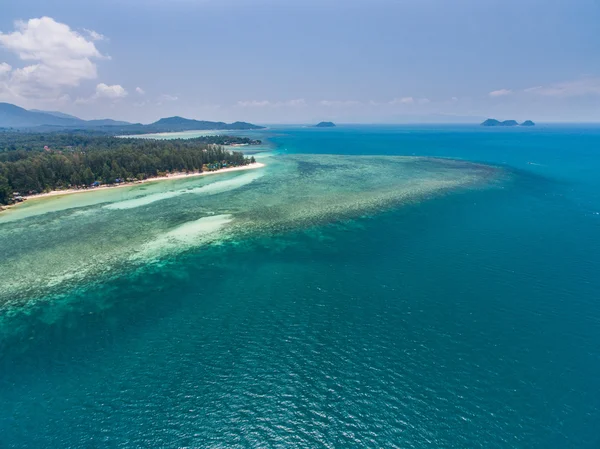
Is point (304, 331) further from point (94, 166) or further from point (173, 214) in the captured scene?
point (94, 166)

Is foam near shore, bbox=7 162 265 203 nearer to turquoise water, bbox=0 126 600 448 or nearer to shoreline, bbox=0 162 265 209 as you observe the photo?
shoreline, bbox=0 162 265 209

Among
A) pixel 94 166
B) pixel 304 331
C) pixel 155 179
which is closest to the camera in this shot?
pixel 304 331

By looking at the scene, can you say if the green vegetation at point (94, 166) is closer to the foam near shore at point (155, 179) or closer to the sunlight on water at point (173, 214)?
the foam near shore at point (155, 179)

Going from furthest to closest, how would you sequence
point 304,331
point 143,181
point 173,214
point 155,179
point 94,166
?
point 155,179, point 143,181, point 94,166, point 173,214, point 304,331

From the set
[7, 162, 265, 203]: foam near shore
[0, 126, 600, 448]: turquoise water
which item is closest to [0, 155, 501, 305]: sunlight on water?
[0, 126, 600, 448]: turquoise water

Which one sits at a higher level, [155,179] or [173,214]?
[155,179]

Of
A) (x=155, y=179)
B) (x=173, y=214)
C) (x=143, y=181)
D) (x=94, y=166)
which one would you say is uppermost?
(x=94, y=166)

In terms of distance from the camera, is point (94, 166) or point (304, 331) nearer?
point (304, 331)

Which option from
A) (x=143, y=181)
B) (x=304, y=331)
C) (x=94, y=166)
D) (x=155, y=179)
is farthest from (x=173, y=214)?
(x=94, y=166)
